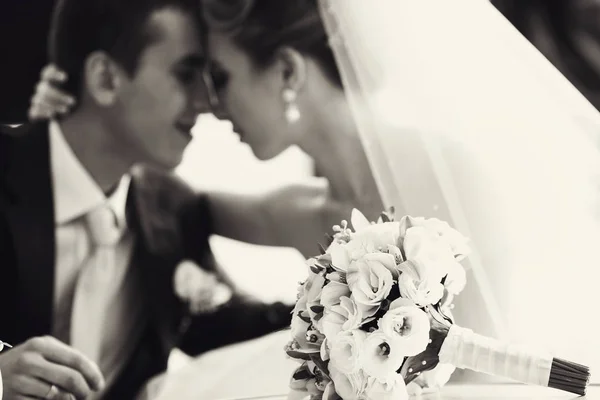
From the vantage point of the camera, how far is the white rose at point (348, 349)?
1.15 meters

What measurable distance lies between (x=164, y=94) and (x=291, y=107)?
377 mm

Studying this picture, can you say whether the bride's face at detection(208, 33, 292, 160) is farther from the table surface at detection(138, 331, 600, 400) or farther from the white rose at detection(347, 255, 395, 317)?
the white rose at detection(347, 255, 395, 317)

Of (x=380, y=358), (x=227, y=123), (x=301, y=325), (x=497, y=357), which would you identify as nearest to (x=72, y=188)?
(x=227, y=123)

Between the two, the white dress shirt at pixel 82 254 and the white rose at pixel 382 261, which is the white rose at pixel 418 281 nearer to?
the white rose at pixel 382 261

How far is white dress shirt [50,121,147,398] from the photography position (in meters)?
1.85

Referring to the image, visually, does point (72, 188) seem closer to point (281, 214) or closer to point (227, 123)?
point (227, 123)

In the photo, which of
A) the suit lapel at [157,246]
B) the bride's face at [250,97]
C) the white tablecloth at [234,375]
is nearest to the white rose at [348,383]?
the white tablecloth at [234,375]

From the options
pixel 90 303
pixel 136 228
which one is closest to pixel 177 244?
pixel 136 228

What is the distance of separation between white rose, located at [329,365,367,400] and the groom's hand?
2.89ft

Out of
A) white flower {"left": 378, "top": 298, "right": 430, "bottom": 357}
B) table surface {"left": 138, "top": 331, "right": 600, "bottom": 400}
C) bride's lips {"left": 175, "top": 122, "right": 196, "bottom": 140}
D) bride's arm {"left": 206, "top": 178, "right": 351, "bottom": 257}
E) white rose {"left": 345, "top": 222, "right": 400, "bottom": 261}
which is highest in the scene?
bride's lips {"left": 175, "top": 122, "right": 196, "bottom": 140}

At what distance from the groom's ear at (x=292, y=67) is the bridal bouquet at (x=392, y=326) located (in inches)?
30.0

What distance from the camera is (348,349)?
118 centimetres

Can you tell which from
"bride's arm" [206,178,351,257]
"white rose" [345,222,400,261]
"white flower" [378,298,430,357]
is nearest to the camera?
"white flower" [378,298,430,357]

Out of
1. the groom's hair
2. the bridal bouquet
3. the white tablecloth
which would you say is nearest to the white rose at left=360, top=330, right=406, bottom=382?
the bridal bouquet
